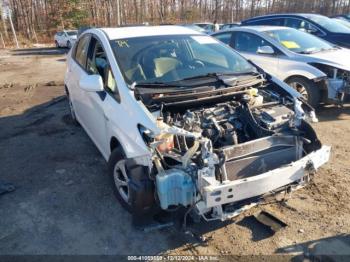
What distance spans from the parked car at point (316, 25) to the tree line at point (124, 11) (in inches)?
1044

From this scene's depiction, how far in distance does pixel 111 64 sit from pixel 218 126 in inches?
57.0

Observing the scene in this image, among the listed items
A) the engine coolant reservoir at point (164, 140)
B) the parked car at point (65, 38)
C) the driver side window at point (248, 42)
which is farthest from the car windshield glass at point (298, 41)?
the parked car at point (65, 38)

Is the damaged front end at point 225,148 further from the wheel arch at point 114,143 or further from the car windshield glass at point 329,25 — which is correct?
the car windshield glass at point 329,25

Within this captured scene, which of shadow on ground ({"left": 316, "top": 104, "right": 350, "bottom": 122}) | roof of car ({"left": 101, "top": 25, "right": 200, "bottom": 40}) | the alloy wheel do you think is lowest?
shadow on ground ({"left": 316, "top": 104, "right": 350, "bottom": 122})

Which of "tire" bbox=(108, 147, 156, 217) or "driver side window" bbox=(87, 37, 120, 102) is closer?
"tire" bbox=(108, 147, 156, 217)

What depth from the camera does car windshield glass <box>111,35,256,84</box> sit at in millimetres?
3652

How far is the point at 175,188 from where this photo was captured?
106 inches

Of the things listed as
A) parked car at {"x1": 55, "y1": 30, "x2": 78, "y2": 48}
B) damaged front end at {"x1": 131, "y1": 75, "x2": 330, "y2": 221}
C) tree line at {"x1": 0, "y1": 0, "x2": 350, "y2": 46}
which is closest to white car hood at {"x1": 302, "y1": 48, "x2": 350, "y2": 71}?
damaged front end at {"x1": 131, "y1": 75, "x2": 330, "y2": 221}

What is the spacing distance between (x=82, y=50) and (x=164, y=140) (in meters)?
2.76

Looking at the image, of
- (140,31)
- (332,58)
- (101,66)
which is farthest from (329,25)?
→ (101,66)

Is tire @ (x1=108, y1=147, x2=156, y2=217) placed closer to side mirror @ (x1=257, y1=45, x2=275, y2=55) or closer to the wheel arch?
the wheel arch

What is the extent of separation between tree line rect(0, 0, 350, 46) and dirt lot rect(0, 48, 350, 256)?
102 feet

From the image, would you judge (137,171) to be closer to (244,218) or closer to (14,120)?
(244,218)

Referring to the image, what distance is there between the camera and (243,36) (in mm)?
7203
